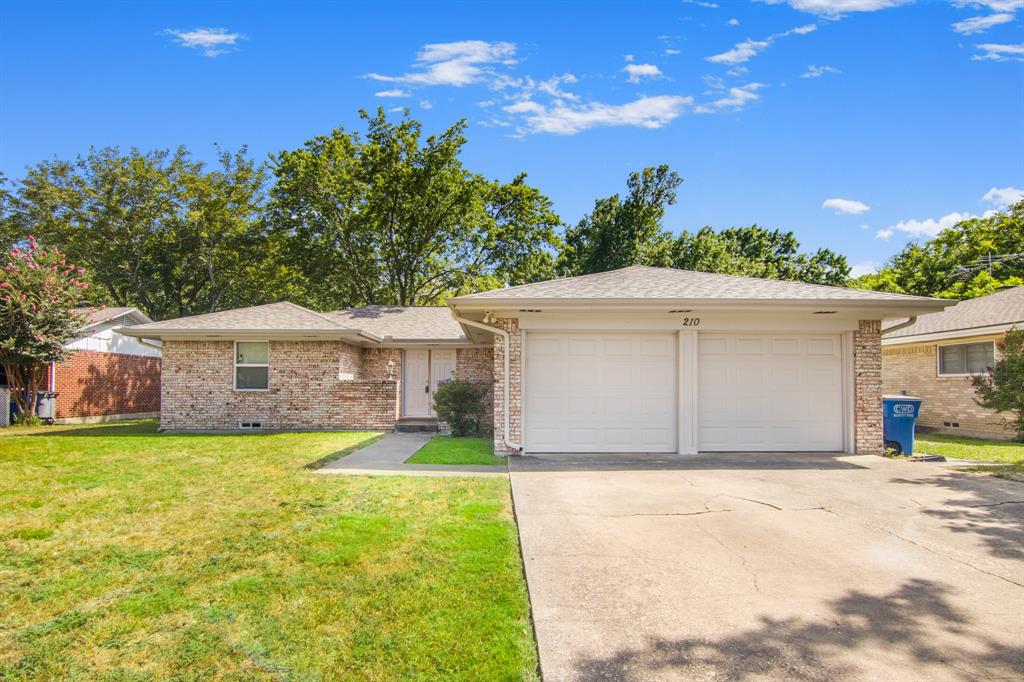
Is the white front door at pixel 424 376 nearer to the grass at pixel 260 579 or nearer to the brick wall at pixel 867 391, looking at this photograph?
the grass at pixel 260 579

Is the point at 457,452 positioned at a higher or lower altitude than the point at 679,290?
lower

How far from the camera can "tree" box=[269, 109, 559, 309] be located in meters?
23.9

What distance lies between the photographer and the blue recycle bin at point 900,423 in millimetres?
10242

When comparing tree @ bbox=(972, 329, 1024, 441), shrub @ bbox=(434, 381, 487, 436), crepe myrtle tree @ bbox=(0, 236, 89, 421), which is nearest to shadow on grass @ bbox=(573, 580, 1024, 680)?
tree @ bbox=(972, 329, 1024, 441)

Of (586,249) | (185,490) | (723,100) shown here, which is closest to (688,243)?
(586,249)

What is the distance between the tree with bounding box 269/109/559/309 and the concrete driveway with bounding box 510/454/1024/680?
63.8 feet

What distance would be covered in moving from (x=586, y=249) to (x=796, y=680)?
28.1 meters

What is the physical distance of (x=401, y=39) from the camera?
1200 cm

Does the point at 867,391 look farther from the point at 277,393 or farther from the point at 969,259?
the point at 969,259

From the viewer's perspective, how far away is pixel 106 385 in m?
18.0

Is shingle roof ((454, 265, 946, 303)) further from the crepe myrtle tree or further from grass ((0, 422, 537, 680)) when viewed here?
the crepe myrtle tree

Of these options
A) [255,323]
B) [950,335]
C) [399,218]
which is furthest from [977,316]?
[399,218]

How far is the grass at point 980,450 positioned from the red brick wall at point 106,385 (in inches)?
871

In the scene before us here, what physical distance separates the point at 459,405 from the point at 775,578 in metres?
9.37
